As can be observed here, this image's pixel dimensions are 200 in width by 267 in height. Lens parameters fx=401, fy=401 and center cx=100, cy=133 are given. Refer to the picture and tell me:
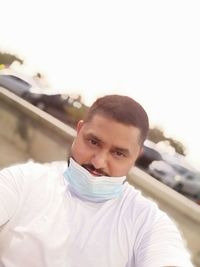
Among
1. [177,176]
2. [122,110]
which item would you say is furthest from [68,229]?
[177,176]

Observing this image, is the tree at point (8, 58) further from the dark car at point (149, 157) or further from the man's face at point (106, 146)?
the man's face at point (106, 146)

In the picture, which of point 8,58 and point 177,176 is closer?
point 177,176

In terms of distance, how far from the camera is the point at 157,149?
287 centimetres

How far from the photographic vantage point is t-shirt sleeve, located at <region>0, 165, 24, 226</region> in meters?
1.11

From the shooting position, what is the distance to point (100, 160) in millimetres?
1163

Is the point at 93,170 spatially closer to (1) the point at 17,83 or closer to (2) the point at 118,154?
(2) the point at 118,154

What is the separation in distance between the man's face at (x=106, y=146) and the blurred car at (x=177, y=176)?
168 centimetres

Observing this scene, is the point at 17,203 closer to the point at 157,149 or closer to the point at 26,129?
the point at 157,149

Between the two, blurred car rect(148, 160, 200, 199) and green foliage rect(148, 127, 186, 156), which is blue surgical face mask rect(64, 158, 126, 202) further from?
blurred car rect(148, 160, 200, 199)

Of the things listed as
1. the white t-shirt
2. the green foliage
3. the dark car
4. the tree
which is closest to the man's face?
the white t-shirt

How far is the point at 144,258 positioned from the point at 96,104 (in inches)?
17.9

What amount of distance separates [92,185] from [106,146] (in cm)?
12

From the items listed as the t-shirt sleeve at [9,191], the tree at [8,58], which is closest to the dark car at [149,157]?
the tree at [8,58]

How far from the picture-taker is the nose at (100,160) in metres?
1.16
